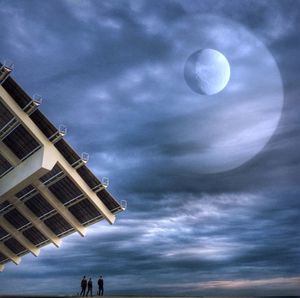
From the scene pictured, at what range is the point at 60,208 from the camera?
2773 cm

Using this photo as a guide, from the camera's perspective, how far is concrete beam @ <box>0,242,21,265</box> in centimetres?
3469

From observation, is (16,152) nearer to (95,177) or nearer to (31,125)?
(31,125)

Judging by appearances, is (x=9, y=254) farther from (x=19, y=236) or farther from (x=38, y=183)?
(x=38, y=183)

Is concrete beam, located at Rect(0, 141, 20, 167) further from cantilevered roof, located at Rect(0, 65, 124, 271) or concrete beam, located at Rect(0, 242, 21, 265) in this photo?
concrete beam, located at Rect(0, 242, 21, 265)

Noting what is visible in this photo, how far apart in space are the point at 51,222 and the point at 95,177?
7145 mm

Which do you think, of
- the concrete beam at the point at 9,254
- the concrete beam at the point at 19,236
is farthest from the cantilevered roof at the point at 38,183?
the concrete beam at the point at 9,254

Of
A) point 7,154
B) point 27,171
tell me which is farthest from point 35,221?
point 27,171

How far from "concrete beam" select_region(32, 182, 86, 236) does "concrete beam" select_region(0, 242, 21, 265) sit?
386 inches

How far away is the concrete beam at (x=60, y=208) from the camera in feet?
86.0

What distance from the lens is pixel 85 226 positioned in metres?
29.0

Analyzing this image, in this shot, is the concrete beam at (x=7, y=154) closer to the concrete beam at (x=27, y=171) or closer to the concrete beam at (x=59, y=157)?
the concrete beam at (x=27, y=171)

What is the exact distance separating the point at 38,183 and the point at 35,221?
17.1 feet

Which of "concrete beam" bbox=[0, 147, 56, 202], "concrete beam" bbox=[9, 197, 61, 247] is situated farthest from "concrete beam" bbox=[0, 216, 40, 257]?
"concrete beam" bbox=[0, 147, 56, 202]

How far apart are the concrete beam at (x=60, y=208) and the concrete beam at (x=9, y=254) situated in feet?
32.1
